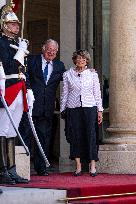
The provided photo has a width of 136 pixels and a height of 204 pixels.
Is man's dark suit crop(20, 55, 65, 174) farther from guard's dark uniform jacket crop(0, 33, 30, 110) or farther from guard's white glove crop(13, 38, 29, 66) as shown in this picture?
guard's dark uniform jacket crop(0, 33, 30, 110)

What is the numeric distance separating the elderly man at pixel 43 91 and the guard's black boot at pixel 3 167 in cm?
164

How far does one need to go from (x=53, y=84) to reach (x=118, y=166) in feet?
5.34

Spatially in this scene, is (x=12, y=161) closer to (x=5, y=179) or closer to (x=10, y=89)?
(x=5, y=179)

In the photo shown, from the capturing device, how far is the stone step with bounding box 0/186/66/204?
9914 millimetres

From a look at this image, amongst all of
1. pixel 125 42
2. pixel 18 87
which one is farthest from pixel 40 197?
pixel 125 42

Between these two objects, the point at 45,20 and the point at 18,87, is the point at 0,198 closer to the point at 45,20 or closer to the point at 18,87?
the point at 18,87

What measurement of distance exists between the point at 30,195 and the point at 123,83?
383cm

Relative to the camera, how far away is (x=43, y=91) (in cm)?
1262

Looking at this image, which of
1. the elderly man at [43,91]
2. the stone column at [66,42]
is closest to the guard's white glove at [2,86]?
the elderly man at [43,91]

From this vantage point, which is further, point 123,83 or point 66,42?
point 66,42

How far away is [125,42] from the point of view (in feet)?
43.9

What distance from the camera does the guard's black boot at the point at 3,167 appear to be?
35.3 ft

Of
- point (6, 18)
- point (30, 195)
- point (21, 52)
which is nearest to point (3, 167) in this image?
point (30, 195)

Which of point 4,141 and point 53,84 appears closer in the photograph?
point 4,141
